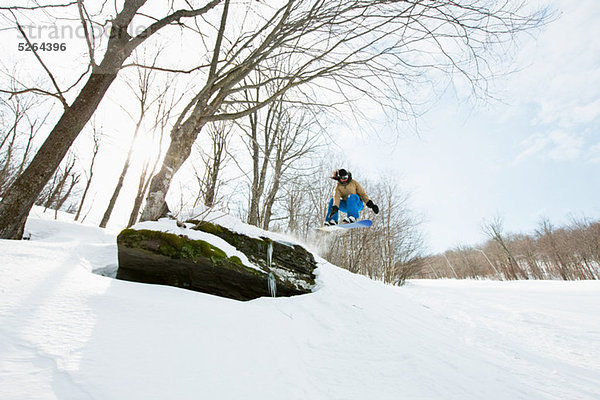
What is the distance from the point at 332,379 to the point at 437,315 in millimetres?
2868

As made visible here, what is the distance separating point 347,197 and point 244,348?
14.6ft

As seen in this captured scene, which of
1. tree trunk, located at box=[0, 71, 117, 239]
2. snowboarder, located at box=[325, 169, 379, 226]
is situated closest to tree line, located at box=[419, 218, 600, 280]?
snowboarder, located at box=[325, 169, 379, 226]

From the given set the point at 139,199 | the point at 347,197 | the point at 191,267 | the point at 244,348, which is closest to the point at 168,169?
the point at 191,267

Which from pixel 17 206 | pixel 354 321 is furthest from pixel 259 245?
pixel 17 206

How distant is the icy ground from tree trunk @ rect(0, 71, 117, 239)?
1021 millimetres

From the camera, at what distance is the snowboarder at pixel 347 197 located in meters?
5.60

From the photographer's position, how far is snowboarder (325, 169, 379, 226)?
560 cm

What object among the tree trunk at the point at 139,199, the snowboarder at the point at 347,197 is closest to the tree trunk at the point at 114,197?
the tree trunk at the point at 139,199

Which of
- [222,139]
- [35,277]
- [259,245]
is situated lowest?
[35,277]

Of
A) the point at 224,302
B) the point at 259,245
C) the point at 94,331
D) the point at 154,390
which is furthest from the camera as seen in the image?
the point at 259,245

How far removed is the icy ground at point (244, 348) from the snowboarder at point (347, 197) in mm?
2533

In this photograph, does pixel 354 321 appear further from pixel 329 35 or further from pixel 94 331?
pixel 329 35

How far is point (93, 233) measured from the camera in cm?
649

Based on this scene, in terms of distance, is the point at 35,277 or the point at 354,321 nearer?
the point at 35,277
